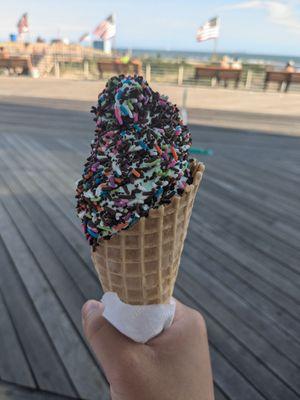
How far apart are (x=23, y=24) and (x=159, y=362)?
2274 cm

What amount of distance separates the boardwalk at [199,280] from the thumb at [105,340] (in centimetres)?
85

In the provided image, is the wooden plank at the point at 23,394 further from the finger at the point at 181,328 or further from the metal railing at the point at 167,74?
the metal railing at the point at 167,74

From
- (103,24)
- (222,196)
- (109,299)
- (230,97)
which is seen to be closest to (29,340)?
(109,299)

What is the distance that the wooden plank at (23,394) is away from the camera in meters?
2.00

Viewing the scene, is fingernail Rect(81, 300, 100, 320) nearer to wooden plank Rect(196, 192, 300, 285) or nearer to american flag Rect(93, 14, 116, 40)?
wooden plank Rect(196, 192, 300, 285)

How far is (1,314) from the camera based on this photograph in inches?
101

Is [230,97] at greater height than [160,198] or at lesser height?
lesser

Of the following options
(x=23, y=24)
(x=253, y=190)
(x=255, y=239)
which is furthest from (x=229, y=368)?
(x=23, y=24)

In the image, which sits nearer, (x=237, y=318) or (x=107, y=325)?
(x=107, y=325)

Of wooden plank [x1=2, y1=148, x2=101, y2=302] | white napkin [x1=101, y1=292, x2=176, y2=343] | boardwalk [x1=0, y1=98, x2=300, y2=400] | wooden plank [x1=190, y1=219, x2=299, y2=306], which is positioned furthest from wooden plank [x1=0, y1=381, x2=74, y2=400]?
wooden plank [x1=190, y1=219, x2=299, y2=306]

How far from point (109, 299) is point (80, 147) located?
18.4 ft

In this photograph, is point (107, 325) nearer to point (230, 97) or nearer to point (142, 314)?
point (142, 314)

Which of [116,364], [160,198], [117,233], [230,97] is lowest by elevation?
[230,97]

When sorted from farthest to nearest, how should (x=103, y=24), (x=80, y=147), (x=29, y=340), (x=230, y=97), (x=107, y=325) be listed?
(x=103, y=24)
(x=230, y=97)
(x=80, y=147)
(x=29, y=340)
(x=107, y=325)
